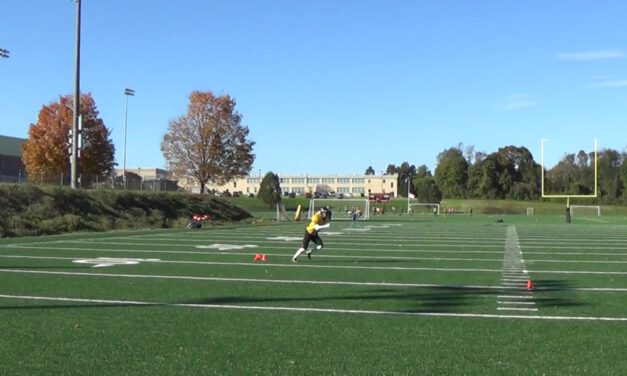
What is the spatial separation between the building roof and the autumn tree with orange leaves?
2722 centimetres

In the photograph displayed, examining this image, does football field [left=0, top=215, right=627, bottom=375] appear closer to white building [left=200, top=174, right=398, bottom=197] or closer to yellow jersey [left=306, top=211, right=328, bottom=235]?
yellow jersey [left=306, top=211, right=328, bottom=235]

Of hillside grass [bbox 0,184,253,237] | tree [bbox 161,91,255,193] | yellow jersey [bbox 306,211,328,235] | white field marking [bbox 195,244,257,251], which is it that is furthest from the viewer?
tree [bbox 161,91,255,193]

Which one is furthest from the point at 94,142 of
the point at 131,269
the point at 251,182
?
the point at 251,182

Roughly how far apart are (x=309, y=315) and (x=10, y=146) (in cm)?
8760

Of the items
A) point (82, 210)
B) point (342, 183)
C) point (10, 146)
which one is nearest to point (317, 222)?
point (82, 210)

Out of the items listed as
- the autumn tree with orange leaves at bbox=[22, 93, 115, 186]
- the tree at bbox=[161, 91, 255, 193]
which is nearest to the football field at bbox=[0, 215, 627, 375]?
the autumn tree with orange leaves at bbox=[22, 93, 115, 186]

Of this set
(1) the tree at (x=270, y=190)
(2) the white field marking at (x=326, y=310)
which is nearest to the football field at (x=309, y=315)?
(2) the white field marking at (x=326, y=310)

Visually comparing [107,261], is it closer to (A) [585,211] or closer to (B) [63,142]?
(B) [63,142]

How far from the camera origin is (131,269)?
47.3ft

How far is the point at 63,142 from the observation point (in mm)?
59875

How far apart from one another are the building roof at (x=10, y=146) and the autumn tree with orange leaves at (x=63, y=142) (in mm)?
27218

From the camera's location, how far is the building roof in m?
86.1

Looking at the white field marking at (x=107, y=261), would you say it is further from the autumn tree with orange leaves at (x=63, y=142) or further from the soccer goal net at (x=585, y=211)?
the soccer goal net at (x=585, y=211)

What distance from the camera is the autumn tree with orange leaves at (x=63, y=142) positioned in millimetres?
59281
